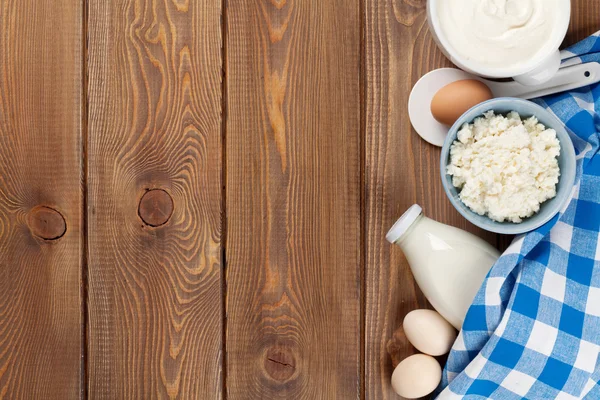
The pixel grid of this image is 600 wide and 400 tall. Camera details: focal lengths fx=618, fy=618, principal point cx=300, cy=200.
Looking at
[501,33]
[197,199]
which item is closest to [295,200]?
[197,199]

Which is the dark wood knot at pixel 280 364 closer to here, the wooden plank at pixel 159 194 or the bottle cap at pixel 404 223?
the wooden plank at pixel 159 194

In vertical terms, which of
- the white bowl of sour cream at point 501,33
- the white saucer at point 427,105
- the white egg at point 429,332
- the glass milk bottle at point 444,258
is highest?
the white bowl of sour cream at point 501,33

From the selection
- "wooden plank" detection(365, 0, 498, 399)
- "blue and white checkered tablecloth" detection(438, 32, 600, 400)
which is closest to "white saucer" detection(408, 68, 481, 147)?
"wooden plank" detection(365, 0, 498, 399)

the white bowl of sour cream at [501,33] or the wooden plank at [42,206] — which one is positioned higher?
the white bowl of sour cream at [501,33]

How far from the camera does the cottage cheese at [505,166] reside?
0.48m

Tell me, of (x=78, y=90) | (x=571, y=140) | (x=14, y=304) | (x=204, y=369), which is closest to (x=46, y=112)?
(x=78, y=90)

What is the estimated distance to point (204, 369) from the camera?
58 cm

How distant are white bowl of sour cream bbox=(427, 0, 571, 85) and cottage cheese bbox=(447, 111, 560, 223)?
0.04 m

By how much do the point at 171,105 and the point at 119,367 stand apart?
0.25 m

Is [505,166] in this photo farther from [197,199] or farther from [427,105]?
[197,199]

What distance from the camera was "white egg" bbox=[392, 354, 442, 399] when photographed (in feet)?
1.73

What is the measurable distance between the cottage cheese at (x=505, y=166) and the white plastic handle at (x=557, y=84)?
1.7 inches

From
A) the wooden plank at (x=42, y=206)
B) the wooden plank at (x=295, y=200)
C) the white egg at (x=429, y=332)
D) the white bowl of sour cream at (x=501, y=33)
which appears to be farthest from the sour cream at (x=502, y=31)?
the wooden plank at (x=42, y=206)

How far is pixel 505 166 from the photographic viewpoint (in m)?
0.48
